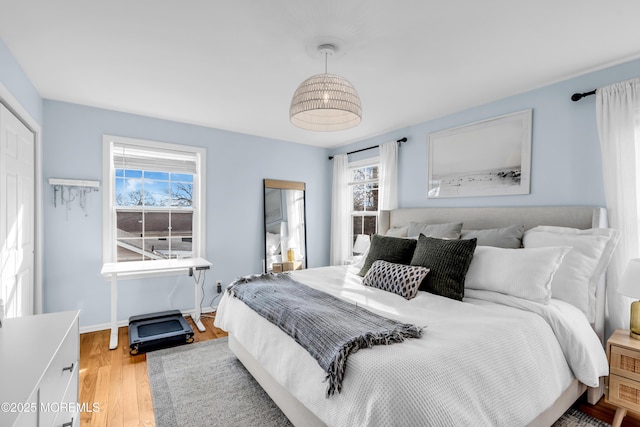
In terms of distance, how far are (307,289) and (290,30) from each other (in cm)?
178

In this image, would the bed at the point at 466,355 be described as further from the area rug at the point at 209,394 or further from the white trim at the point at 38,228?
the white trim at the point at 38,228

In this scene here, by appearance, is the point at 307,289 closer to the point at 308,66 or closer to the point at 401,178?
the point at 308,66

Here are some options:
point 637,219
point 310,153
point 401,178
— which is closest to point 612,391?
point 637,219

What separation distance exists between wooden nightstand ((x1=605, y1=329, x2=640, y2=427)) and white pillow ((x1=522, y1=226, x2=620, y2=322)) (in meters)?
0.26

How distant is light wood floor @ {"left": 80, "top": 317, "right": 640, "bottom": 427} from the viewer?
1.96 m

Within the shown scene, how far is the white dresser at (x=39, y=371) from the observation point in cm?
89

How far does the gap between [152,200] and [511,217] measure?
3.89 m

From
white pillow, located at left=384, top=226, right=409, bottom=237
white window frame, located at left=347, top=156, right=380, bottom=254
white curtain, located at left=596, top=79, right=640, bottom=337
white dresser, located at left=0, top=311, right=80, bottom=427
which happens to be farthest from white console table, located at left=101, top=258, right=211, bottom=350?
white curtain, located at left=596, top=79, right=640, bottom=337

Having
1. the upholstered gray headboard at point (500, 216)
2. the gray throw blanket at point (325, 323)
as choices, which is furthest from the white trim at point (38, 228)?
the upholstered gray headboard at point (500, 216)

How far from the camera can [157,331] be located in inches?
122

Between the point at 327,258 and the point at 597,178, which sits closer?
the point at 597,178

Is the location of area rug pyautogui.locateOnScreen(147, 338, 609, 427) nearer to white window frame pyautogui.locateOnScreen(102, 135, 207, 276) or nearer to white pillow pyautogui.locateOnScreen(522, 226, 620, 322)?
white pillow pyautogui.locateOnScreen(522, 226, 620, 322)

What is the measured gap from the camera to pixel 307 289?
7.81ft

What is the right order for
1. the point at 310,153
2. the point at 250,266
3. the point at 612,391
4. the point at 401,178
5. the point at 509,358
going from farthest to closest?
the point at 310,153 → the point at 250,266 → the point at 401,178 → the point at 612,391 → the point at 509,358
